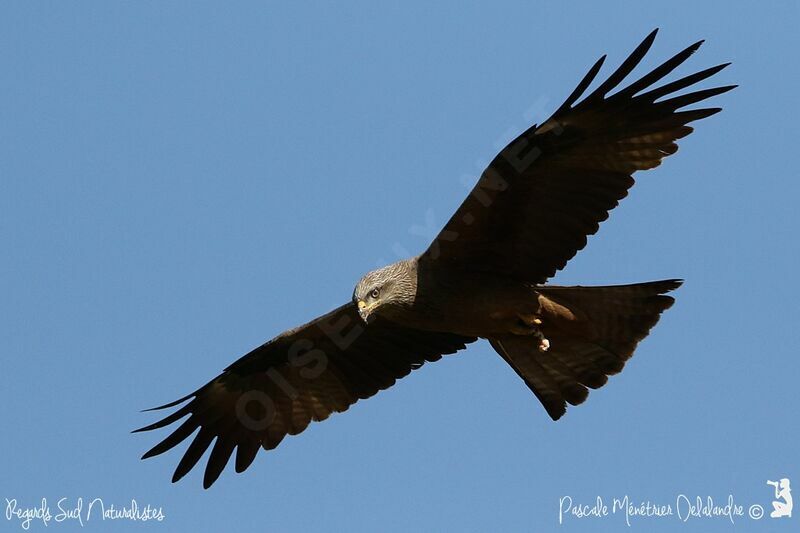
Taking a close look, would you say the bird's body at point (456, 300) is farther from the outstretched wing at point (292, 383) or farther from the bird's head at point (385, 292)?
the outstretched wing at point (292, 383)

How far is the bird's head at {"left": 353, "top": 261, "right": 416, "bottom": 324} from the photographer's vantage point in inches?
348

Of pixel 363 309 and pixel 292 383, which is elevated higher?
pixel 292 383

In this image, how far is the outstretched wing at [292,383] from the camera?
10.1 meters

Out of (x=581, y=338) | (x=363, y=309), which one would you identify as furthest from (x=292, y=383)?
(x=581, y=338)

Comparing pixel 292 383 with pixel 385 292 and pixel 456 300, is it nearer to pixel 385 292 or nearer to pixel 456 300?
pixel 385 292

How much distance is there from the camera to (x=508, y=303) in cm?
902

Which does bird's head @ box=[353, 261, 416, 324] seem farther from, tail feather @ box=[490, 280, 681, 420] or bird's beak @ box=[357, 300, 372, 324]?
tail feather @ box=[490, 280, 681, 420]

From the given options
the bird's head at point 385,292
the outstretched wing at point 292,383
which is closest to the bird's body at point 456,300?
the bird's head at point 385,292

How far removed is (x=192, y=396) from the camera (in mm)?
10000

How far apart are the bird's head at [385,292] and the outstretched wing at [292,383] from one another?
102 centimetres

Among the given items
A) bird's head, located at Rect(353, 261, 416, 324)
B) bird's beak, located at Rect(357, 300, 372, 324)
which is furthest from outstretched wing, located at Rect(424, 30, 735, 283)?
bird's beak, located at Rect(357, 300, 372, 324)

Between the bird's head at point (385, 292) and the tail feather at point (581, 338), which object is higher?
the bird's head at point (385, 292)

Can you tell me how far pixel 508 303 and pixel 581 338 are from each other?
0.71 meters

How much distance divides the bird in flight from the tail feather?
1 cm
